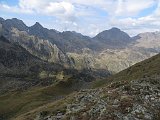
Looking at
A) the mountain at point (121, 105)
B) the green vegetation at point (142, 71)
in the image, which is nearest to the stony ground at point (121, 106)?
the mountain at point (121, 105)

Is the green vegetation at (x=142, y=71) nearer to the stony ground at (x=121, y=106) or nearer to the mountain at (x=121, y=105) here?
the mountain at (x=121, y=105)

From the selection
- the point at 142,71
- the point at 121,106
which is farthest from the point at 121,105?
the point at 142,71

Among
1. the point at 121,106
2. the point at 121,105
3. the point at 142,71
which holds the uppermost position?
the point at 142,71

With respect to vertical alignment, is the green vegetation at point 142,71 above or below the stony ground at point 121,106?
above

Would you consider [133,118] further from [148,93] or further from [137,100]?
[148,93]

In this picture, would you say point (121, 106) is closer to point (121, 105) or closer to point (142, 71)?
point (121, 105)

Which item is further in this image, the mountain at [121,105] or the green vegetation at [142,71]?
the green vegetation at [142,71]

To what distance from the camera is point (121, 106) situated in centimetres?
4178

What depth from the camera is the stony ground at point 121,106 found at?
3991 centimetres

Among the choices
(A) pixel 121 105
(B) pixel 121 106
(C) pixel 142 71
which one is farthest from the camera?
(C) pixel 142 71

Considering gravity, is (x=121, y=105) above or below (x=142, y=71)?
below

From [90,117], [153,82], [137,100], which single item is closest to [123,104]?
[137,100]

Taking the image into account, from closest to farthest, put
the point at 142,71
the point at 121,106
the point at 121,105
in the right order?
the point at 121,106, the point at 121,105, the point at 142,71

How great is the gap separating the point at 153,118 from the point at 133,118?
2512 millimetres
